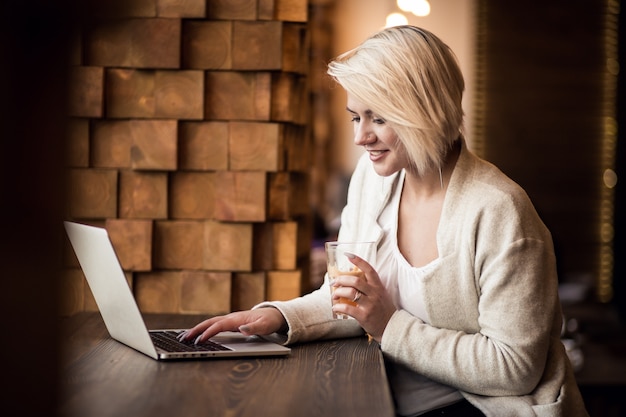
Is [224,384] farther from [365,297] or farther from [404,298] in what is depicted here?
[404,298]

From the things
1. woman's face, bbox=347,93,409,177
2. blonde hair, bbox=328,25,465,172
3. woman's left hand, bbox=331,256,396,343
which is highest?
blonde hair, bbox=328,25,465,172

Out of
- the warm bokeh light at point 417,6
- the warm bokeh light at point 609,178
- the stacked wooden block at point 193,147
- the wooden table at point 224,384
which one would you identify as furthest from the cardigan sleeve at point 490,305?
the warm bokeh light at point 609,178

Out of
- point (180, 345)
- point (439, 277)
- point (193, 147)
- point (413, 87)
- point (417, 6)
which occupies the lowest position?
point (180, 345)

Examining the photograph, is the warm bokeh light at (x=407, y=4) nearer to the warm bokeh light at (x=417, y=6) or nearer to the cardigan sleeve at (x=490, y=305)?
the warm bokeh light at (x=417, y=6)

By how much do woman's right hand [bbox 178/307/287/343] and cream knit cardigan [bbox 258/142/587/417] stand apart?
0.09 ft

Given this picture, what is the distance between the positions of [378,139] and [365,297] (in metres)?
0.38

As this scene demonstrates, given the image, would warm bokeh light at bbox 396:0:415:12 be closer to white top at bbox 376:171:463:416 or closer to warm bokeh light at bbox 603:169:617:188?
warm bokeh light at bbox 603:169:617:188

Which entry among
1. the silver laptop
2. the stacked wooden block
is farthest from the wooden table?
the stacked wooden block

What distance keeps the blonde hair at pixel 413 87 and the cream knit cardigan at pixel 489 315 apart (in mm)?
94

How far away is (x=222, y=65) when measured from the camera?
7.46ft

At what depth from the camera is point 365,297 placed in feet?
5.35

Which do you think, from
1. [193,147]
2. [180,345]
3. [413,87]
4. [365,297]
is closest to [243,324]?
[180,345]

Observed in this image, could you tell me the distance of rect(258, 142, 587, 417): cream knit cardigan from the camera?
1.60m

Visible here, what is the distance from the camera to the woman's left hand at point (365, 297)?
63.8 inches
